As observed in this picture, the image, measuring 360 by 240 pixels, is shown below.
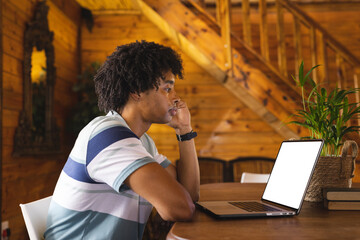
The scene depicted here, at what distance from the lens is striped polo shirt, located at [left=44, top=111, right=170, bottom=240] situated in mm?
981

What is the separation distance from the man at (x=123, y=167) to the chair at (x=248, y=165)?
2.66 metres

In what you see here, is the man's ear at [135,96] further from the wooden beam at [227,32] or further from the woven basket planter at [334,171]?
the wooden beam at [227,32]

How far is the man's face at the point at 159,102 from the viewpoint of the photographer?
122 cm

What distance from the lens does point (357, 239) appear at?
0.76 meters

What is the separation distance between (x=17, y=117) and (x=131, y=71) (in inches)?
85.2

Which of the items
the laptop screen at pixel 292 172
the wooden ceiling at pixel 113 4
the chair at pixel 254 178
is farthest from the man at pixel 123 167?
the wooden ceiling at pixel 113 4

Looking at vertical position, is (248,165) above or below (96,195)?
below

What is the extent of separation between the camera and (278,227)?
871 mm

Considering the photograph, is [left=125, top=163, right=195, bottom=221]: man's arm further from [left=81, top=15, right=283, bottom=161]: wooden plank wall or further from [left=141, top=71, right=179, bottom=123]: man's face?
[left=81, top=15, right=283, bottom=161]: wooden plank wall

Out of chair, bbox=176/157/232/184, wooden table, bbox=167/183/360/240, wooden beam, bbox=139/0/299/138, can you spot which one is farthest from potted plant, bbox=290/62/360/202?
chair, bbox=176/157/232/184

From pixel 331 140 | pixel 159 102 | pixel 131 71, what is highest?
pixel 131 71

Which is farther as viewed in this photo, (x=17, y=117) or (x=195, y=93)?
(x=195, y=93)

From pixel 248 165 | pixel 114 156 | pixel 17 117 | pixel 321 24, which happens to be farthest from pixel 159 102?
pixel 321 24

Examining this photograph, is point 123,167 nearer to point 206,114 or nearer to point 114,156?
point 114,156
